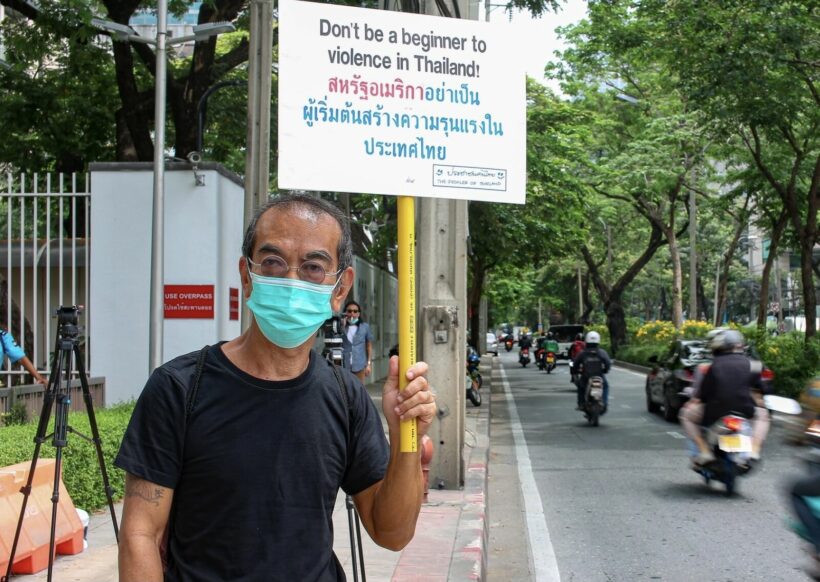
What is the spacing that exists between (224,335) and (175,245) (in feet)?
4.19

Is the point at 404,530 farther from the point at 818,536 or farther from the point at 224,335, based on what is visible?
the point at 224,335

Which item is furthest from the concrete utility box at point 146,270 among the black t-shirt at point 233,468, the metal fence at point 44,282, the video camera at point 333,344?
the black t-shirt at point 233,468

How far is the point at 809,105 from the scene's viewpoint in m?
19.1

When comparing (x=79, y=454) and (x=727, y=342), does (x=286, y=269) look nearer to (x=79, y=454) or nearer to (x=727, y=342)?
(x=79, y=454)

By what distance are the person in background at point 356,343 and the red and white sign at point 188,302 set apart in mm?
2709

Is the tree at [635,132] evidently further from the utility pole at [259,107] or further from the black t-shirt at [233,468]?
the black t-shirt at [233,468]

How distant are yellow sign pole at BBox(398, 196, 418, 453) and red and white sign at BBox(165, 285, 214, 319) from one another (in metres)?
9.63

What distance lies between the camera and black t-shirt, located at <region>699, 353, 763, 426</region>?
980 centimetres

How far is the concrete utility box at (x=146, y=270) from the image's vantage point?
12453mm


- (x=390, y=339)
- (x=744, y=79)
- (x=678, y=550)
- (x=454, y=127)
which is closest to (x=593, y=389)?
(x=744, y=79)

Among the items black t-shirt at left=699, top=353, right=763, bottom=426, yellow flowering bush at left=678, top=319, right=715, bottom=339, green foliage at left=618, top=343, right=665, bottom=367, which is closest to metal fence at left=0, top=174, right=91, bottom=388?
black t-shirt at left=699, top=353, right=763, bottom=426

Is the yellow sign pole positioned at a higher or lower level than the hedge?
higher

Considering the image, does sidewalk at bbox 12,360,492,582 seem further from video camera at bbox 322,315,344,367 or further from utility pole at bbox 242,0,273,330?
utility pole at bbox 242,0,273,330

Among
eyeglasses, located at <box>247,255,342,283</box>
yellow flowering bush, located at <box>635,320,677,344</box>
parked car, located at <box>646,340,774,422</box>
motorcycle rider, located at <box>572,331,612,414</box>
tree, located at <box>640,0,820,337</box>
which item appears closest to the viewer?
eyeglasses, located at <box>247,255,342,283</box>
